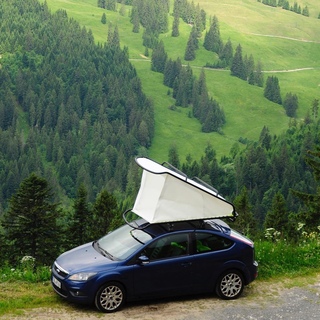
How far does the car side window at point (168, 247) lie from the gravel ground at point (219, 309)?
1.43m

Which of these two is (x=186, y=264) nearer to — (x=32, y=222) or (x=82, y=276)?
(x=82, y=276)

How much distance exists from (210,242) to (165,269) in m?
1.76

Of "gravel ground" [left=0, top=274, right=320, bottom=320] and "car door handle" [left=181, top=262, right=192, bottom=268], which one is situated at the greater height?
"car door handle" [left=181, top=262, right=192, bottom=268]

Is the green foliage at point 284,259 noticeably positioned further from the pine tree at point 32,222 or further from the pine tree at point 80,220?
the pine tree at point 80,220

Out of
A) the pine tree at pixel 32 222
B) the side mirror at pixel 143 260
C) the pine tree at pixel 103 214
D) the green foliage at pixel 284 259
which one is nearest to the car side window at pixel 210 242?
the side mirror at pixel 143 260

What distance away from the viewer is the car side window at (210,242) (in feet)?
59.2

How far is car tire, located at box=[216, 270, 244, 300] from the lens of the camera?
1808 cm

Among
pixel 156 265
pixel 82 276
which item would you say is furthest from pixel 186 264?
pixel 82 276

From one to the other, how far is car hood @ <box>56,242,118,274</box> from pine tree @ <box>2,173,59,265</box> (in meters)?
52.6

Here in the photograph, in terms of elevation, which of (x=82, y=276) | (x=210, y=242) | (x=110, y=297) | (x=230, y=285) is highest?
(x=210, y=242)

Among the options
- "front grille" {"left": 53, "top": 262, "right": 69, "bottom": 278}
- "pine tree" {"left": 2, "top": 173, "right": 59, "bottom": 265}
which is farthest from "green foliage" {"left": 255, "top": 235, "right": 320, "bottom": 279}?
"pine tree" {"left": 2, "top": 173, "right": 59, "bottom": 265}

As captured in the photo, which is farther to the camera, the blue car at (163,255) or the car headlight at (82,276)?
the blue car at (163,255)

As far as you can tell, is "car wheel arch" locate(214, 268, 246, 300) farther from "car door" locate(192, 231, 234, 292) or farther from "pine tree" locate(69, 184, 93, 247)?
"pine tree" locate(69, 184, 93, 247)

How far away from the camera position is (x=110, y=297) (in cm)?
1675
